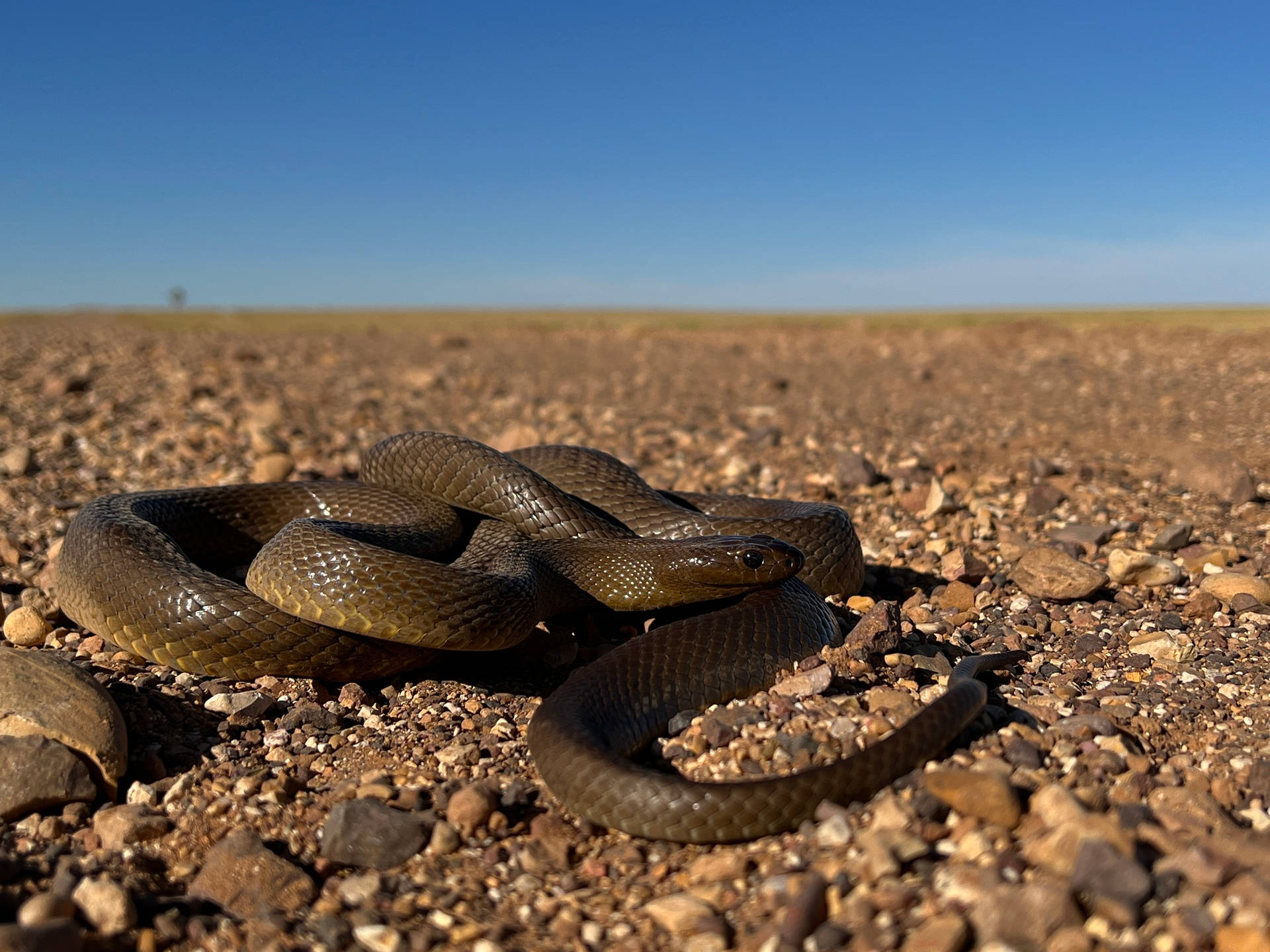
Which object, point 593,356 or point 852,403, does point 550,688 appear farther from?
point 593,356

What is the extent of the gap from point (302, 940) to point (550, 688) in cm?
234

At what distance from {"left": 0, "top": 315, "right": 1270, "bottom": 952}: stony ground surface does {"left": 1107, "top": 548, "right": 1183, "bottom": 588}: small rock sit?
0.08ft

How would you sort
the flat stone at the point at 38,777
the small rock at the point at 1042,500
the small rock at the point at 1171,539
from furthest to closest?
1. the small rock at the point at 1042,500
2. the small rock at the point at 1171,539
3. the flat stone at the point at 38,777

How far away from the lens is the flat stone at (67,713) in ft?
14.6

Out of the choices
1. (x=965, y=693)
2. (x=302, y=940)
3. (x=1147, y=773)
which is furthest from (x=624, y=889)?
(x=1147, y=773)

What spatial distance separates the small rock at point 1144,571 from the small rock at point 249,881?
561 centimetres

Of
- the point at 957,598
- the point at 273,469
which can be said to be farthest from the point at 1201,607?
the point at 273,469

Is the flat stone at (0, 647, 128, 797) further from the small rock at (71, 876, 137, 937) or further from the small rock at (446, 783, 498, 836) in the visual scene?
the small rock at (446, 783, 498, 836)

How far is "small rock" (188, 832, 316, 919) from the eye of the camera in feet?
12.0

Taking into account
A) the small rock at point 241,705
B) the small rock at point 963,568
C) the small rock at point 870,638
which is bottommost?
the small rock at point 241,705

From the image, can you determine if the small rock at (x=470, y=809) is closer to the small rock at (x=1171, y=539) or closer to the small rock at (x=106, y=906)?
the small rock at (x=106, y=906)

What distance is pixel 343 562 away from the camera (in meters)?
5.18

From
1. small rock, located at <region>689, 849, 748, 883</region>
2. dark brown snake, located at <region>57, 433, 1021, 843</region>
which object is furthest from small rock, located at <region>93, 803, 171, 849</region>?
small rock, located at <region>689, 849, 748, 883</region>

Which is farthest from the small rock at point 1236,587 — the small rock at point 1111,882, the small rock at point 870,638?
the small rock at point 1111,882
